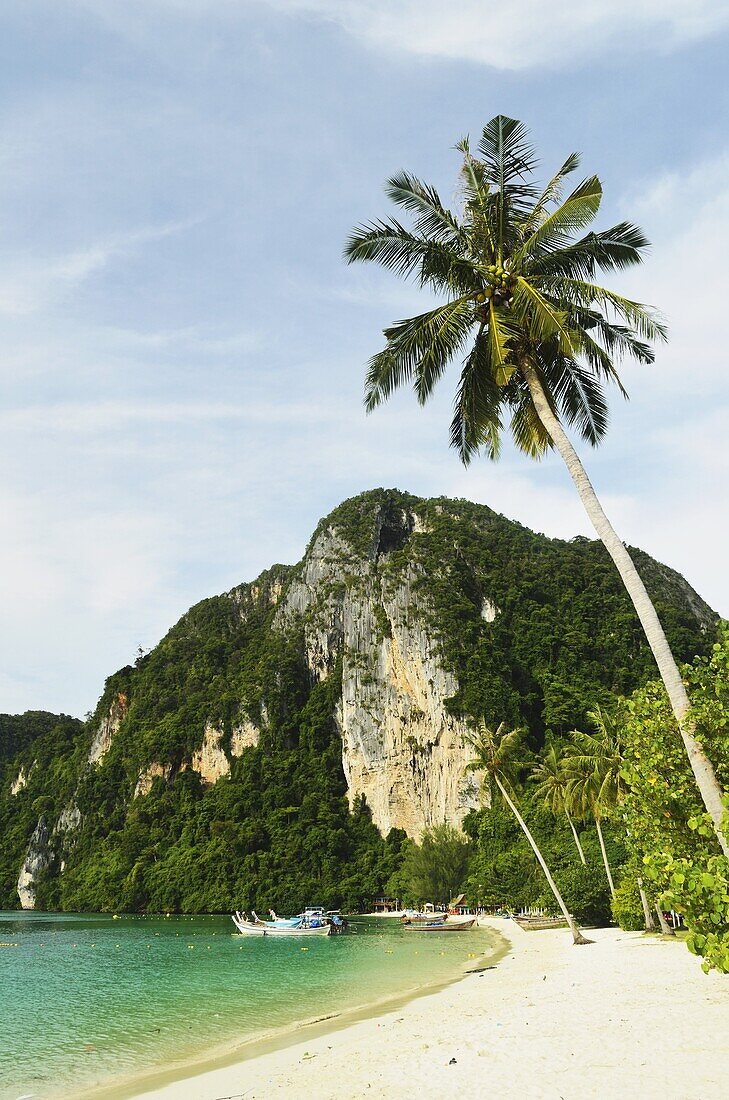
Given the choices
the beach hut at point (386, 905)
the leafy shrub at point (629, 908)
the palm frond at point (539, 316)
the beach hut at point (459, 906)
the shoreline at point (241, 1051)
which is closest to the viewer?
the palm frond at point (539, 316)

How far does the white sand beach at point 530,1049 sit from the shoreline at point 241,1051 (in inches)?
7.2

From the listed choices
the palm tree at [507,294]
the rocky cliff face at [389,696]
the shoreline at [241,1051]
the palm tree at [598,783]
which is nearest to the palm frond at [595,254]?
the palm tree at [507,294]

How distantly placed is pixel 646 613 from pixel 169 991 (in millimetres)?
22217

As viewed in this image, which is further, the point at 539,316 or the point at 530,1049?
the point at 539,316

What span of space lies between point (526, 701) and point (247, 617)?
241 ft

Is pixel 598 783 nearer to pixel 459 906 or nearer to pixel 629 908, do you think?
pixel 629 908

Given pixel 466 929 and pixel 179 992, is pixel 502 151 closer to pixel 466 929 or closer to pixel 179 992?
pixel 179 992

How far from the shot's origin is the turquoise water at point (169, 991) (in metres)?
13.9

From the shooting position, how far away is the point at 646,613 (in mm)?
8164

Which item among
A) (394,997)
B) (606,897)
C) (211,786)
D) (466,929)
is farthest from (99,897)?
(394,997)

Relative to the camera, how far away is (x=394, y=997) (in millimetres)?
19141

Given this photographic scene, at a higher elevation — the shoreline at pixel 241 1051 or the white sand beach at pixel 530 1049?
the white sand beach at pixel 530 1049

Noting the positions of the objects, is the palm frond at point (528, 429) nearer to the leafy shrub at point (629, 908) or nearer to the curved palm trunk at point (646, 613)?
the curved palm trunk at point (646, 613)

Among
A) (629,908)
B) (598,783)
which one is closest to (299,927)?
(629,908)
